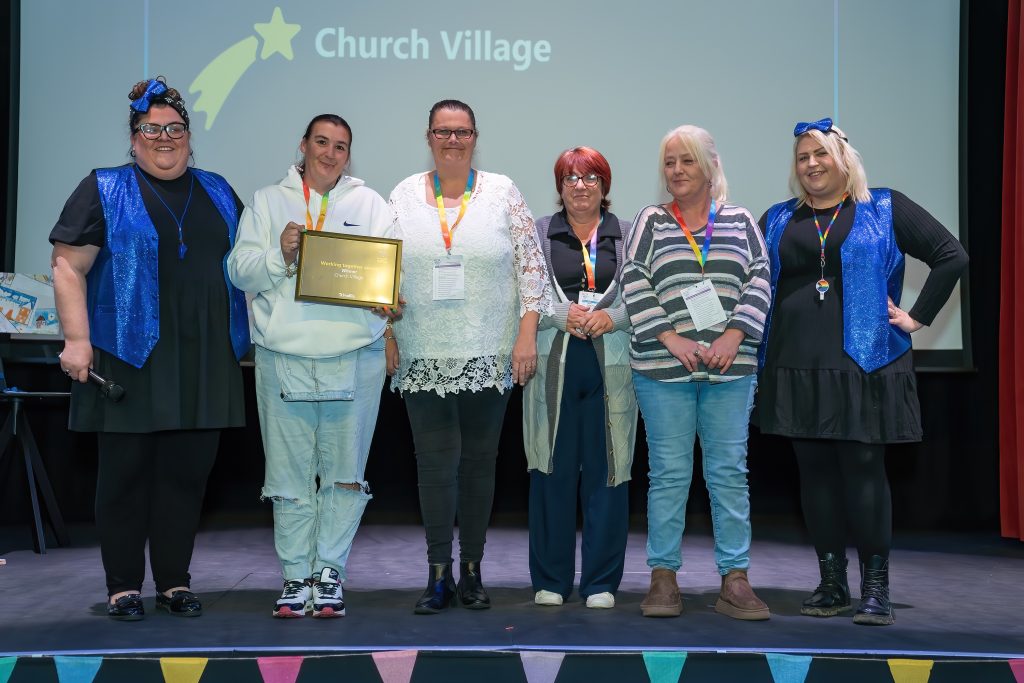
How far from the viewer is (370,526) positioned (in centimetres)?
465

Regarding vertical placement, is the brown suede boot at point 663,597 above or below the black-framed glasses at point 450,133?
below

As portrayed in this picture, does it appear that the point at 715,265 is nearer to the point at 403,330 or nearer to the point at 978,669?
the point at 403,330

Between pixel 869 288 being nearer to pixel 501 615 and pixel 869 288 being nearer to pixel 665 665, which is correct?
pixel 665 665

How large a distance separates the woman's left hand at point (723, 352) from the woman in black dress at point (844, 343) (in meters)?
0.25

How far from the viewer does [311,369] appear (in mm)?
2607

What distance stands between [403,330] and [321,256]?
0.33 metres

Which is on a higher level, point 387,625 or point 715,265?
point 715,265

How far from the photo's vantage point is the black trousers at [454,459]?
271 centimetres

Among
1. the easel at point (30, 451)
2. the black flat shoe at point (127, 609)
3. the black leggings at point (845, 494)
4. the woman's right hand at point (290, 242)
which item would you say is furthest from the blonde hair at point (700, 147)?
the easel at point (30, 451)

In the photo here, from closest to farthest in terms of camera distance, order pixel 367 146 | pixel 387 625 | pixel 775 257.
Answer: pixel 387 625, pixel 775 257, pixel 367 146

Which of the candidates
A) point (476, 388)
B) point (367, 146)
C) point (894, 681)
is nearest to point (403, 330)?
point (476, 388)

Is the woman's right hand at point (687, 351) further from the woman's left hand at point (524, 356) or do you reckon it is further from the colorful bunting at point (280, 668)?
the colorful bunting at point (280, 668)

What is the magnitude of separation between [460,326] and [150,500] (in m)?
1.02

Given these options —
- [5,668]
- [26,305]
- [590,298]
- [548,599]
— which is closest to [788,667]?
[548,599]
